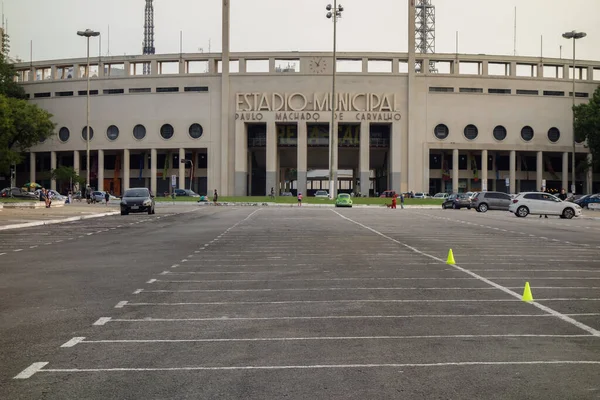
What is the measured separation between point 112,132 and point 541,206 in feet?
231

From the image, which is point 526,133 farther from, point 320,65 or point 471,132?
point 320,65

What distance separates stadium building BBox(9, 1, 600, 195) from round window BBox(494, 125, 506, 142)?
140 millimetres

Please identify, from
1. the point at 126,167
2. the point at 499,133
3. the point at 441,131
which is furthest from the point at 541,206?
the point at 126,167

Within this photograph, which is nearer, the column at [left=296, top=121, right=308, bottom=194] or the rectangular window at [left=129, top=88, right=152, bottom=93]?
the column at [left=296, top=121, right=308, bottom=194]

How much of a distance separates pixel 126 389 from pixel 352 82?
299ft

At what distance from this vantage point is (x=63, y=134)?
336 feet

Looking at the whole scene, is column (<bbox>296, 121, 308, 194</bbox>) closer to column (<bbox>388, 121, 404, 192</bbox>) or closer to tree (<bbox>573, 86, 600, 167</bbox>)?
column (<bbox>388, 121, 404, 192</bbox>)

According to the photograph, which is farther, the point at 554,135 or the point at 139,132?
the point at 139,132

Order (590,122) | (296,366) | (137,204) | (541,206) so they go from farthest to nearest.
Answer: (590,122) < (541,206) < (137,204) < (296,366)

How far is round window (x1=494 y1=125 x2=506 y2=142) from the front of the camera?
97.2 metres

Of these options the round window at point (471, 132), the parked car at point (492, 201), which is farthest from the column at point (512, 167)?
the parked car at point (492, 201)

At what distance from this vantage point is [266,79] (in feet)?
311

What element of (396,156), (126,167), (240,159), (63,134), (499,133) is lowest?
(126,167)

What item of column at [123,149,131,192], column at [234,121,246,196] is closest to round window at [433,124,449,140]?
column at [234,121,246,196]
